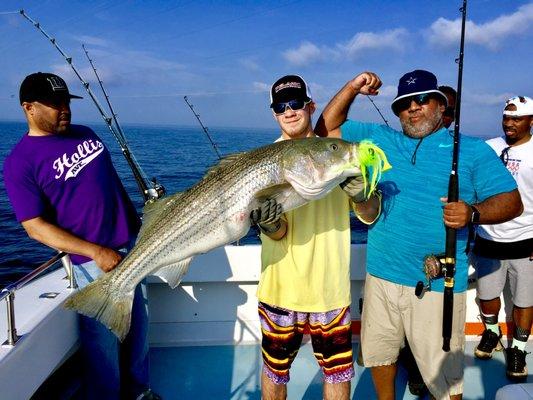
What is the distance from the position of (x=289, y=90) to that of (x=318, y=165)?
0.54m

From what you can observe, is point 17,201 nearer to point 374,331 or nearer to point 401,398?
point 374,331

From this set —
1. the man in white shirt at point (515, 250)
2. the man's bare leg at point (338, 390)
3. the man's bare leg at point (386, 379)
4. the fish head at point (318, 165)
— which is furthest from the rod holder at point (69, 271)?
the man in white shirt at point (515, 250)

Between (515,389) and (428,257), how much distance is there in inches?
40.5

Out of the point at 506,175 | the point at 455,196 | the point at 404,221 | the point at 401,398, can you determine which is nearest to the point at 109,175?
the point at 404,221

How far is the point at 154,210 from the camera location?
296cm

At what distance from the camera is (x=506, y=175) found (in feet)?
9.11

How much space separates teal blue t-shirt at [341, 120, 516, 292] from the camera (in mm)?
2816

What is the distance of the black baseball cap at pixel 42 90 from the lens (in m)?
2.92

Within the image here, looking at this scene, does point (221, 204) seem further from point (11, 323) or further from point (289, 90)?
point (11, 323)

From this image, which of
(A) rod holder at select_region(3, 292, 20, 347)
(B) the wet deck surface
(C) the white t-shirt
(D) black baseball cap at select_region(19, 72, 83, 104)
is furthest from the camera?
(C) the white t-shirt

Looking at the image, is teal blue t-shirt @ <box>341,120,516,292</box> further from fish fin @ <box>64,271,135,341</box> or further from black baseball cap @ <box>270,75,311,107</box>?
fish fin @ <box>64,271,135,341</box>

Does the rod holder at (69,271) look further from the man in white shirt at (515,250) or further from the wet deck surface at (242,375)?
the man in white shirt at (515,250)

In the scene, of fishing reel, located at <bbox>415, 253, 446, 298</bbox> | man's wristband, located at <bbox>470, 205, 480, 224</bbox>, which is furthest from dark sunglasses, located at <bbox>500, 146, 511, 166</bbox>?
fishing reel, located at <bbox>415, 253, 446, 298</bbox>

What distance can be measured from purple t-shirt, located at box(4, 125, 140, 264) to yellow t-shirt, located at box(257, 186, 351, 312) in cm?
121
